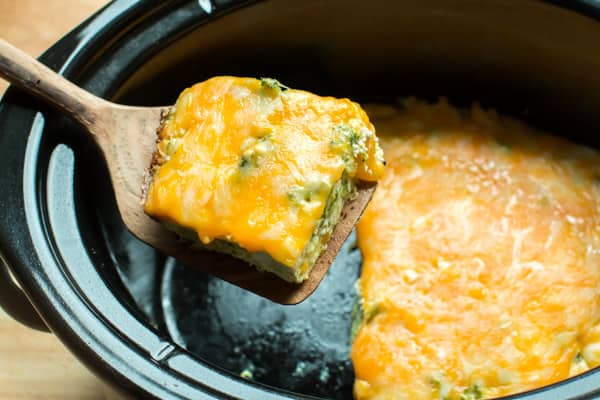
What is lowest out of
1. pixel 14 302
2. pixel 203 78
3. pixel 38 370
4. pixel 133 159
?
pixel 38 370

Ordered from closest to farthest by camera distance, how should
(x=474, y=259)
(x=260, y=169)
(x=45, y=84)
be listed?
(x=260, y=169)
(x=45, y=84)
(x=474, y=259)

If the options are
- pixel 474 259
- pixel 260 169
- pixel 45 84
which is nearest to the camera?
pixel 260 169

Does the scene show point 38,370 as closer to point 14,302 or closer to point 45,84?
point 14,302

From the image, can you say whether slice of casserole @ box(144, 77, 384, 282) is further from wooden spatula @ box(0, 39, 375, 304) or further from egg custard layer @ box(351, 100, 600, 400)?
egg custard layer @ box(351, 100, 600, 400)

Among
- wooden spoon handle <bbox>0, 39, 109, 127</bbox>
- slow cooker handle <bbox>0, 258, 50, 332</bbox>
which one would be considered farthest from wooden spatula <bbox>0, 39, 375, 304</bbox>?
slow cooker handle <bbox>0, 258, 50, 332</bbox>

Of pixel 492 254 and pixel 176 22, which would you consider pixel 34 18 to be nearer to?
pixel 176 22

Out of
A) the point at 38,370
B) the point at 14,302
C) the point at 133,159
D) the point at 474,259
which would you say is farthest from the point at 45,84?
the point at 474,259

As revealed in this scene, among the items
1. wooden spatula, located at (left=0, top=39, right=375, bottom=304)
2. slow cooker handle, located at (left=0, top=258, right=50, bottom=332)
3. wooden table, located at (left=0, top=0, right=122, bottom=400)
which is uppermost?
wooden spatula, located at (left=0, top=39, right=375, bottom=304)
